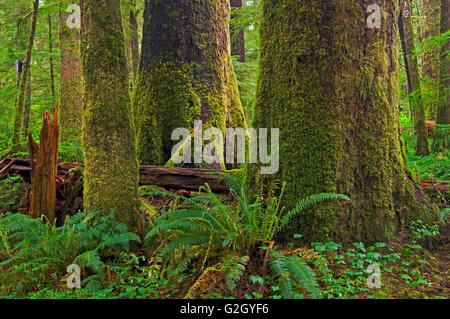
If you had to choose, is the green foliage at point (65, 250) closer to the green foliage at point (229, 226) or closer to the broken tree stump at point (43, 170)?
the green foliage at point (229, 226)

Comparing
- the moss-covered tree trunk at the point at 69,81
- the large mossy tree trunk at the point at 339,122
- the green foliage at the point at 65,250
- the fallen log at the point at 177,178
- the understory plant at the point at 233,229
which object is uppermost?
the moss-covered tree trunk at the point at 69,81

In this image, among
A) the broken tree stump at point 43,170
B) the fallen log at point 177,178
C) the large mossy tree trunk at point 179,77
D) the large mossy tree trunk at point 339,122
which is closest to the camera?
the large mossy tree trunk at point 339,122

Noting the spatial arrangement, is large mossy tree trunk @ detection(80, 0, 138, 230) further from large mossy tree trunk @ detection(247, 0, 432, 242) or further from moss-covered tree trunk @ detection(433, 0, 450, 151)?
moss-covered tree trunk @ detection(433, 0, 450, 151)

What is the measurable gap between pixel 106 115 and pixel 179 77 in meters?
2.82

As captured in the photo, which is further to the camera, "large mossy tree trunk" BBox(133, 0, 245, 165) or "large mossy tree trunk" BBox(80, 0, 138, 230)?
"large mossy tree trunk" BBox(133, 0, 245, 165)

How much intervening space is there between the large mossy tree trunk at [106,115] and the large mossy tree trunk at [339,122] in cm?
173

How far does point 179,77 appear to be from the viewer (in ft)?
21.8

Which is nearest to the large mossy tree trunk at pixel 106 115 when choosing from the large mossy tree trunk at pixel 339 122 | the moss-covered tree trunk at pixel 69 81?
the large mossy tree trunk at pixel 339 122

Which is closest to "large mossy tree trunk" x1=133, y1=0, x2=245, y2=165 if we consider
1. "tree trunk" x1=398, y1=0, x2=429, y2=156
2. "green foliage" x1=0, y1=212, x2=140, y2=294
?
"green foliage" x1=0, y1=212, x2=140, y2=294

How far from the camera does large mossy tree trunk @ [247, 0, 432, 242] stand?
353 centimetres

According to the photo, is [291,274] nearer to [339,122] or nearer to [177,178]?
[339,122]

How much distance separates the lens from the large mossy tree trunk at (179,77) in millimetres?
6547

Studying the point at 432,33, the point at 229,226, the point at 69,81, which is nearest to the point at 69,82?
the point at 69,81

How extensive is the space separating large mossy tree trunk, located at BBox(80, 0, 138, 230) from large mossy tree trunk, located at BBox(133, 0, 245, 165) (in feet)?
7.53
